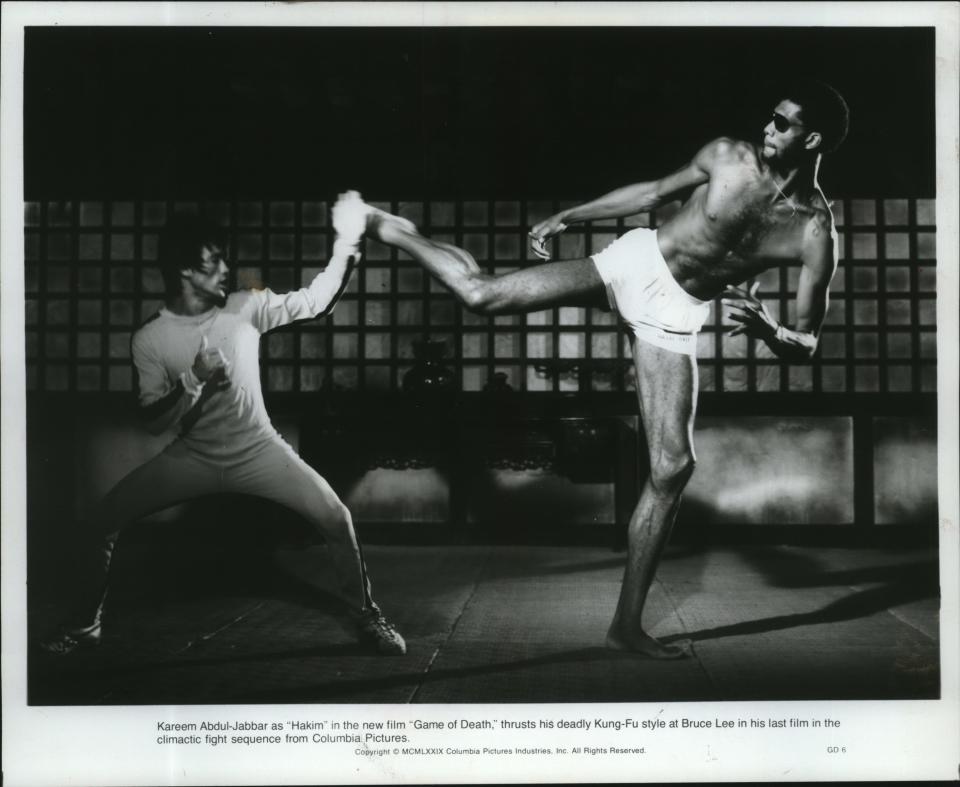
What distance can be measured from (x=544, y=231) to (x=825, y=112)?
1175mm

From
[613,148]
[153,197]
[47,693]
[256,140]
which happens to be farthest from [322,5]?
[47,693]

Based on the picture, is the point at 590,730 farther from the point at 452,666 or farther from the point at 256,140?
the point at 256,140

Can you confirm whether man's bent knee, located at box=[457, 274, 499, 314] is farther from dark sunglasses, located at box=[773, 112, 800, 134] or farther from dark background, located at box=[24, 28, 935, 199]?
dark sunglasses, located at box=[773, 112, 800, 134]

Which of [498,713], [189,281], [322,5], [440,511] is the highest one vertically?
[322,5]

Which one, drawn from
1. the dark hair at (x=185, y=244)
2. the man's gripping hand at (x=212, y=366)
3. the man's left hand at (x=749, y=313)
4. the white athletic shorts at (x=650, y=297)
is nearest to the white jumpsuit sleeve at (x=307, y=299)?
the man's gripping hand at (x=212, y=366)

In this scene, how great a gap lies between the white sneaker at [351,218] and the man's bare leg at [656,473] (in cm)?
123

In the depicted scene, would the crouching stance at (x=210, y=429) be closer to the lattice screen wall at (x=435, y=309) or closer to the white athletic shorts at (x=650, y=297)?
the lattice screen wall at (x=435, y=309)

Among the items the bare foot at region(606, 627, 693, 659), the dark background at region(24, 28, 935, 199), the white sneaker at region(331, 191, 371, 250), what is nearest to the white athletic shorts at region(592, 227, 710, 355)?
the dark background at region(24, 28, 935, 199)

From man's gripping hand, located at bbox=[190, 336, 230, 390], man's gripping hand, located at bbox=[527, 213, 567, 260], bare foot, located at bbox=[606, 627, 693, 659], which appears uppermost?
man's gripping hand, located at bbox=[527, 213, 567, 260]

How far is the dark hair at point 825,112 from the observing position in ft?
10.1

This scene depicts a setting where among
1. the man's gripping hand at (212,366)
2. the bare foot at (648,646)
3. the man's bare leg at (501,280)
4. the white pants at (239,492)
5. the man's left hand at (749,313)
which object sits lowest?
the bare foot at (648,646)

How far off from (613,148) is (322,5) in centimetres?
130

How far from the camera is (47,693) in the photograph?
298 cm

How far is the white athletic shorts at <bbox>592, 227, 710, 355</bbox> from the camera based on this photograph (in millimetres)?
3049
